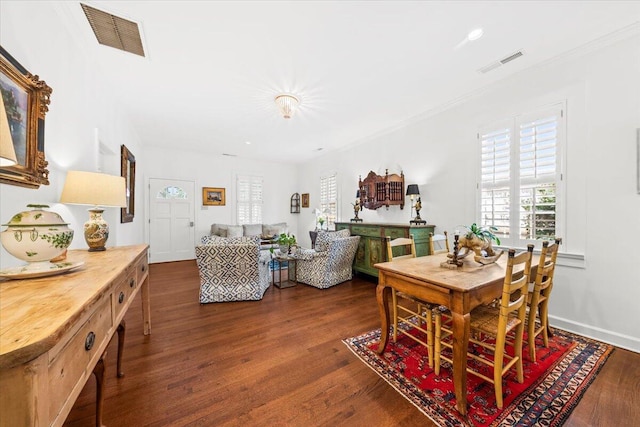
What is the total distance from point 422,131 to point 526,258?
2.99 m

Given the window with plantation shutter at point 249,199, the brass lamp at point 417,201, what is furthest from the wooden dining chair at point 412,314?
the window with plantation shutter at point 249,199

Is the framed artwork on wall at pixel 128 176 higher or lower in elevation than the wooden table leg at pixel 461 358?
higher

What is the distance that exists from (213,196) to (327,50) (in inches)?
209

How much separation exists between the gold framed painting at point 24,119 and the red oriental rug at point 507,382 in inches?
103

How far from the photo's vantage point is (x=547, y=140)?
2715 mm

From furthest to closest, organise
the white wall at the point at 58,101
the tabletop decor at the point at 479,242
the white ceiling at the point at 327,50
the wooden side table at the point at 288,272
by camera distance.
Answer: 1. the wooden side table at the point at 288,272
2. the tabletop decor at the point at 479,242
3. the white ceiling at the point at 327,50
4. the white wall at the point at 58,101

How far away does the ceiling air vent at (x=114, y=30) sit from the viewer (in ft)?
6.58

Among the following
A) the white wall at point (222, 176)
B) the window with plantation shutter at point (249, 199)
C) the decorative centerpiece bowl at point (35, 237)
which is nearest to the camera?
the decorative centerpiece bowl at point (35, 237)

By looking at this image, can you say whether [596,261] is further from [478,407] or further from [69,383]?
[69,383]

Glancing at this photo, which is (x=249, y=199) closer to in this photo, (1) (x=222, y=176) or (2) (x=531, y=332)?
(1) (x=222, y=176)

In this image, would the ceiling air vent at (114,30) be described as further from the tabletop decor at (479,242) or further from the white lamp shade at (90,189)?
the tabletop decor at (479,242)

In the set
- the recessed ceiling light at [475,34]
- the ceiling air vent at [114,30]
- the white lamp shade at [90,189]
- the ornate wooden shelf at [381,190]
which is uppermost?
the recessed ceiling light at [475,34]

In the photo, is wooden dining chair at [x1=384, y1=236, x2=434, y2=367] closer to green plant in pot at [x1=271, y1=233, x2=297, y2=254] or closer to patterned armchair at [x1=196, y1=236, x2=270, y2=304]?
patterned armchair at [x1=196, y1=236, x2=270, y2=304]

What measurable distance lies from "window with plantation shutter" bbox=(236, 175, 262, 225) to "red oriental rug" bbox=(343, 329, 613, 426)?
18.0 ft
